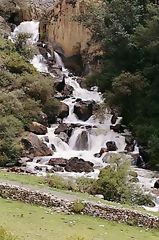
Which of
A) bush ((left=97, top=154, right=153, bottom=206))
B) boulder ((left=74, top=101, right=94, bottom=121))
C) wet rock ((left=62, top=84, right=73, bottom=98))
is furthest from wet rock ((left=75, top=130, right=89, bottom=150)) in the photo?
bush ((left=97, top=154, right=153, bottom=206))

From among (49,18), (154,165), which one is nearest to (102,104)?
(154,165)

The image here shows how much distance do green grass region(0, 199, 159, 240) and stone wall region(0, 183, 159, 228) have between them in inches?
13.7

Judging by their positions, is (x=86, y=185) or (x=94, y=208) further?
(x=86, y=185)

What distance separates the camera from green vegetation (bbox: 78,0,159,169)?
40.2 meters

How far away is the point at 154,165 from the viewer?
35.1 metres

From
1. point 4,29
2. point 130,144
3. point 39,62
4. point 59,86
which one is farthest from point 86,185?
point 4,29

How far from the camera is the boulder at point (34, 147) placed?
35969 mm

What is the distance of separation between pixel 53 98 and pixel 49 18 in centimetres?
1854

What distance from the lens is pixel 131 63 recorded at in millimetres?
44781

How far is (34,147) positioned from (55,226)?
19999 millimetres

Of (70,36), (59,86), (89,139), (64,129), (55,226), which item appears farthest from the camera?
(70,36)

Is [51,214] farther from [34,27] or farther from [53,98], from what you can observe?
[34,27]

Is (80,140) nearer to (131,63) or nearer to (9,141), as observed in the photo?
(9,141)

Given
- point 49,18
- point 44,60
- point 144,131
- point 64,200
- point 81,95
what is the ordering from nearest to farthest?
point 64,200 < point 144,131 < point 81,95 < point 44,60 < point 49,18
